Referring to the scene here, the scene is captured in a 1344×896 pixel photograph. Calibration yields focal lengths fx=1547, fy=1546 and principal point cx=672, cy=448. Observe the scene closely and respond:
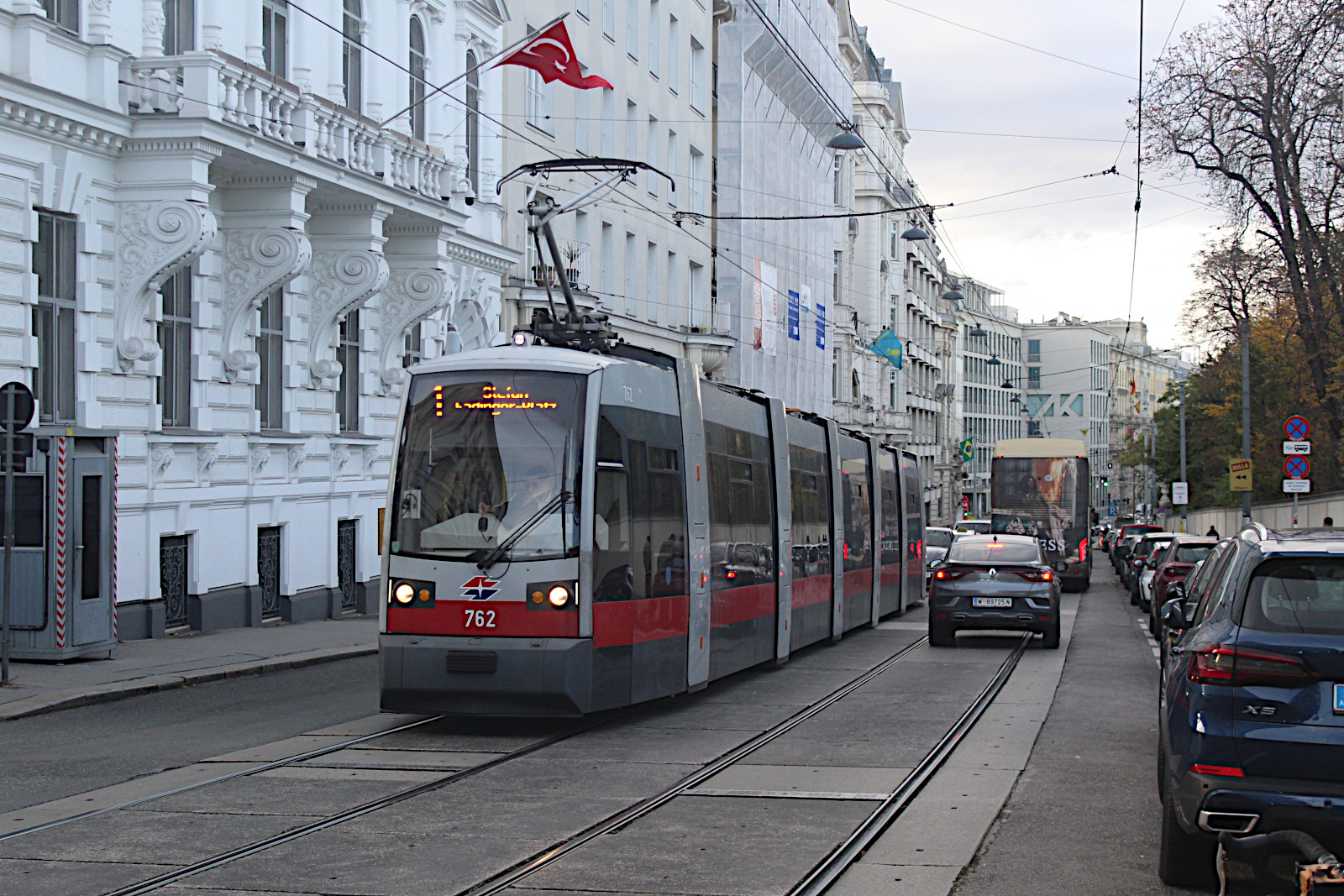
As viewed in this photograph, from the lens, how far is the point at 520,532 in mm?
11781

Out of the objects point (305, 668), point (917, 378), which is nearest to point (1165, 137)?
point (305, 668)

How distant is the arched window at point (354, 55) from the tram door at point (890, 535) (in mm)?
10555

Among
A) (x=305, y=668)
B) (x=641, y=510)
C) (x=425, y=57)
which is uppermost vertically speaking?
(x=425, y=57)

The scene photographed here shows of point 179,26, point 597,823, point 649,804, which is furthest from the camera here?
point 179,26

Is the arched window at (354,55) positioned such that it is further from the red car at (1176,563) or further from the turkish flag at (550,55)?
the red car at (1176,563)

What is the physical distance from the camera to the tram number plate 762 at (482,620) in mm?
11719

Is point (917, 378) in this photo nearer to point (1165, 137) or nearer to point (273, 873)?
point (1165, 137)

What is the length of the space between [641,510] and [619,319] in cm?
2536

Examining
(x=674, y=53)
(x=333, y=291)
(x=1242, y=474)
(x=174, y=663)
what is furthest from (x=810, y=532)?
(x=674, y=53)

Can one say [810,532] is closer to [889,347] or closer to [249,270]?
[249,270]

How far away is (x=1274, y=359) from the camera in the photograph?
182 ft

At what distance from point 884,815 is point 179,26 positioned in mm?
16431

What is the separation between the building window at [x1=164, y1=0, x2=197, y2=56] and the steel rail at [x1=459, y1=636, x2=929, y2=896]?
1255 cm

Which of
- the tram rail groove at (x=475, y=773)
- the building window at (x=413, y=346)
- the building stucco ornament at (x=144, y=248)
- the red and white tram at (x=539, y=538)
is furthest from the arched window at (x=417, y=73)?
the tram rail groove at (x=475, y=773)
